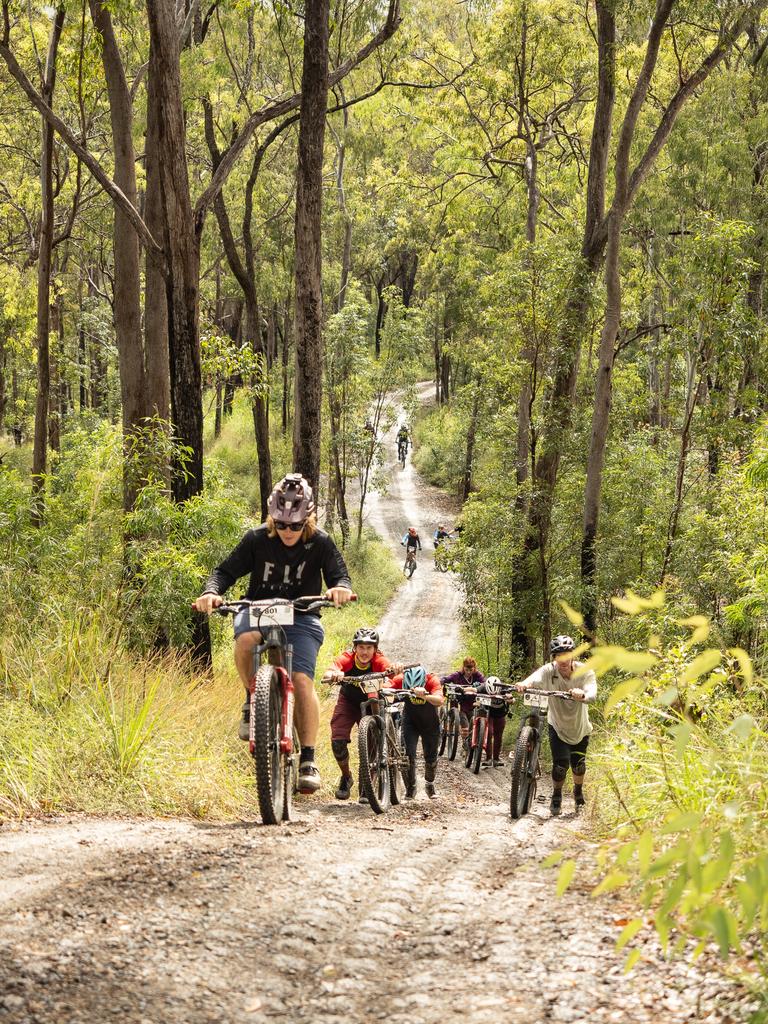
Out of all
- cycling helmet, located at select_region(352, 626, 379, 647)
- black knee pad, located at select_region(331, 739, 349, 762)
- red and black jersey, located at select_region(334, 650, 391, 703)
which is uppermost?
cycling helmet, located at select_region(352, 626, 379, 647)

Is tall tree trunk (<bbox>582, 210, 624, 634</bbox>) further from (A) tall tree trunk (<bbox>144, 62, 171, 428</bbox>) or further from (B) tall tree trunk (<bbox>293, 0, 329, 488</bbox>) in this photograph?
(A) tall tree trunk (<bbox>144, 62, 171, 428</bbox>)

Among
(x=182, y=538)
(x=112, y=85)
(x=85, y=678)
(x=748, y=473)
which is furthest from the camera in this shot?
(x=112, y=85)

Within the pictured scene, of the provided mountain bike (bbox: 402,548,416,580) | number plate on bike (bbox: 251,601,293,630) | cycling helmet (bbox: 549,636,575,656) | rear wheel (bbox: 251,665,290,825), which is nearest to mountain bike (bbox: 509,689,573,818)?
cycling helmet (bbox: 549,636,575,656)

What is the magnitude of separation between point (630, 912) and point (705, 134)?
2629 centimetres

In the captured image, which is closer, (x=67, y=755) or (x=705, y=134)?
(x=67, y=755)

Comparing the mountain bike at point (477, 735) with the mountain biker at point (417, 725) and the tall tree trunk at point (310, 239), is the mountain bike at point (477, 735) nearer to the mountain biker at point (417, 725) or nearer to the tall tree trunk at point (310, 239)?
the mountain biker at point (417, 725)

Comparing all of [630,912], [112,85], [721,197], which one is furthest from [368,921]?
[721,197]

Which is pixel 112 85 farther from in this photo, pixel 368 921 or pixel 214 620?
pixel 368 921

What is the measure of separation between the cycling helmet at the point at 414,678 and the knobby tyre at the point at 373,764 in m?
0.88

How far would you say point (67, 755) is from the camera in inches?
270

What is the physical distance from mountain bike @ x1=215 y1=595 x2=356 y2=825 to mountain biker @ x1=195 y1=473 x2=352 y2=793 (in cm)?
12

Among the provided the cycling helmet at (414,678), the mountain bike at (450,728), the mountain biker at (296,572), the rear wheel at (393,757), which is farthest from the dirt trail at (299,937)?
the mountain bike at (450,728)

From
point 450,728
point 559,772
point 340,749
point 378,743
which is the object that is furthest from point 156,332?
point 450,728

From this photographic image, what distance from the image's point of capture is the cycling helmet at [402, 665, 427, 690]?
9.82 meters
